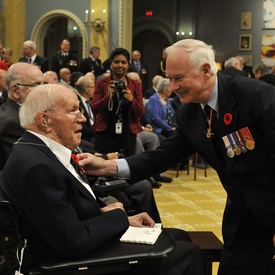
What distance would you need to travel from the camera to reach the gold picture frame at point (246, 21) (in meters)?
17.3

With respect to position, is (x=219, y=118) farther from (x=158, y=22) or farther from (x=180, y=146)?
(x=158, y=22)

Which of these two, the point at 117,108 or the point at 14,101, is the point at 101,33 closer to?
the point at 117,108

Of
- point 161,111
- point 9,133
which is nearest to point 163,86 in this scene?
point 161,111

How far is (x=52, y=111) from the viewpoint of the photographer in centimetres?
251

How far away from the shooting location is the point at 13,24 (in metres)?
14.0

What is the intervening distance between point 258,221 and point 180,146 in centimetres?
66

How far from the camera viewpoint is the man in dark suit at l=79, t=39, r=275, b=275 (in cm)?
259

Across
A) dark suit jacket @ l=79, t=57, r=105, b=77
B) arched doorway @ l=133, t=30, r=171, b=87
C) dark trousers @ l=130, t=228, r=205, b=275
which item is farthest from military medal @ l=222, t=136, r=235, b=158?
arched doorway @ l=133, t=30, r=171, b=87

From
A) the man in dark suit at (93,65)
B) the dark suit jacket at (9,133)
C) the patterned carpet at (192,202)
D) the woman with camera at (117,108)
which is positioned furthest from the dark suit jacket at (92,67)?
the dark suit jacket at (9,133)

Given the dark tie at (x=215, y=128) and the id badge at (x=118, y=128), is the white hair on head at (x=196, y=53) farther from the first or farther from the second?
the id badge at (x=118, y=128)

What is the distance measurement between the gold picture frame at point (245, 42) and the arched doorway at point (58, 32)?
5.37 meters

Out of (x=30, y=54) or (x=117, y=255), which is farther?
(x=30, y=54)

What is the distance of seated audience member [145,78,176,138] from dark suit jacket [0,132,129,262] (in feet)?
18.3

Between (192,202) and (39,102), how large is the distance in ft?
13.2
